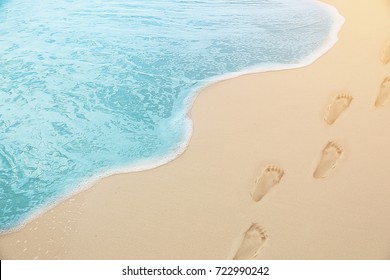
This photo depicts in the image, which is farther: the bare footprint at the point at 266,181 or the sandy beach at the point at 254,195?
the bare footprint at the point at 266,181

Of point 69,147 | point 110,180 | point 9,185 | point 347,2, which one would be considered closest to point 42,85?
point 69,147

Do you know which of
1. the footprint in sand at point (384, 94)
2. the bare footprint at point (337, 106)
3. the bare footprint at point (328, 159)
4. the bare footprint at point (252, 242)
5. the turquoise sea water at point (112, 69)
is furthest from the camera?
the footprint in sand at point (384, 94)

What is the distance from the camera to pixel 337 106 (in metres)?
3.06

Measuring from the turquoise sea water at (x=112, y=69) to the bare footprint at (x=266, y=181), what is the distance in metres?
0.65

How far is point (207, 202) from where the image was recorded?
2.31 meters

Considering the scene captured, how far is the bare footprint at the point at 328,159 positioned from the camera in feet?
8.00

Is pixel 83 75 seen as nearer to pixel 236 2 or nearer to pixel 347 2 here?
pixel 236 2

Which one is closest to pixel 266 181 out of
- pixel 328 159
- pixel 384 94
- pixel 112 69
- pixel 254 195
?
pixel 254 195

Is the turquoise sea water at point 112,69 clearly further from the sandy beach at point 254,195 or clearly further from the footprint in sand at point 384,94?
the footprint in sand at point 384,94

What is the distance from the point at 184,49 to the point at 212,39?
44 cm

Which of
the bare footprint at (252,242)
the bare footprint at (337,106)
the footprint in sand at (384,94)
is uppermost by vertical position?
the footprint in sand at (384,94)

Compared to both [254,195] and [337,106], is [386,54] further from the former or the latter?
[254,195]

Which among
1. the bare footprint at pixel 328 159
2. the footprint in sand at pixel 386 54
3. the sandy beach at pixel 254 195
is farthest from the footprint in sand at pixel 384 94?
the bare footprint at pixel 328 159

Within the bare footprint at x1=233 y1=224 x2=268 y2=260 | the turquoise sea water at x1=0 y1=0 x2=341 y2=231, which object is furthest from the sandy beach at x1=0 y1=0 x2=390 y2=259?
the turquoise sea water at x1=0 y1=0 x2=341 y2=231
